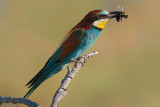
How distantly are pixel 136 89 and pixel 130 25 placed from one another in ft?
4.19

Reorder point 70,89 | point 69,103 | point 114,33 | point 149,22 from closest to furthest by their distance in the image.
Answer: point 69,103, point 70,89, point 114,33, point 149,22

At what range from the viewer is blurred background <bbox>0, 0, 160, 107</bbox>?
14.7 feet

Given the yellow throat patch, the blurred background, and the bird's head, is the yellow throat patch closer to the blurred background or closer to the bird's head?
the bird's head

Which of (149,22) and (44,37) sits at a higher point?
(149,22)

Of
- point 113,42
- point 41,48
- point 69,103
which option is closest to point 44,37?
point 41,48

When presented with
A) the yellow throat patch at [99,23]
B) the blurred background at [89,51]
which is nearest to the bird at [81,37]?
the yellow throat patch at [99,23]

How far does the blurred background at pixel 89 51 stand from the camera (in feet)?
14.7

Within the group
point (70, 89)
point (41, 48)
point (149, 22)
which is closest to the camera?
point (70, 89)

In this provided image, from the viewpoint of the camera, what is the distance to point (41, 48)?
5.01 metres

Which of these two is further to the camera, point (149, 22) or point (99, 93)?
point (149, 22)

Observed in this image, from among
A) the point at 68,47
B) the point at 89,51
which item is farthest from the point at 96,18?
the point at 89,51

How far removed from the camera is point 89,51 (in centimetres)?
469

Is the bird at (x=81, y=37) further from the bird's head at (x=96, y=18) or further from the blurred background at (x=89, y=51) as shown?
the blurred background at (x=89, y=51)

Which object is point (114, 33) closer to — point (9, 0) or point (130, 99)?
point (130, 99)
